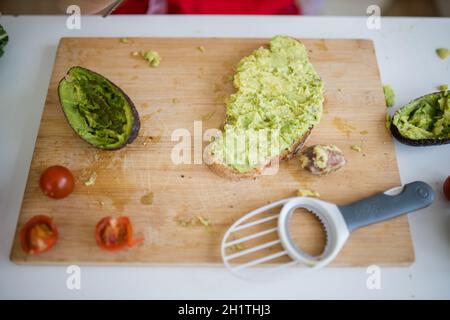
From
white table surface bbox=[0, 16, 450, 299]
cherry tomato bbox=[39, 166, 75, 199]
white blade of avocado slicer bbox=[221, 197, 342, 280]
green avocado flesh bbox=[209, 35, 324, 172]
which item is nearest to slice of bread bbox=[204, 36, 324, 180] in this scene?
green avocado flesh bbox=[209, 35, 324, 172]

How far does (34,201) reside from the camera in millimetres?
1751

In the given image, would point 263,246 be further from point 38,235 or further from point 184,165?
point 38,235

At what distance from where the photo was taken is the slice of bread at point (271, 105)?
174 cm

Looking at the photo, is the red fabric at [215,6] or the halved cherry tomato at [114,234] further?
the red fabric at [215,6]

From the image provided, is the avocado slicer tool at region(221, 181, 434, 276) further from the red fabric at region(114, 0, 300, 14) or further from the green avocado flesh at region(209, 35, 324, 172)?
the red fabric at region(114, 0, 300, 14)

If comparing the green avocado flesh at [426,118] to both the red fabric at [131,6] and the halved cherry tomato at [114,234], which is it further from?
the red fabric at [131,6]

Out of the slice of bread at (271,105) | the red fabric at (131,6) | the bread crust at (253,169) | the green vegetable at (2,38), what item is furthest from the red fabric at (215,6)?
the bread crust at (253,169)

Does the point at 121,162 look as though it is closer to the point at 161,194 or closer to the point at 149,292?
the point at 161,194

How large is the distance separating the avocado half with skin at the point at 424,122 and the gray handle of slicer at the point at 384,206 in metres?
0.25
